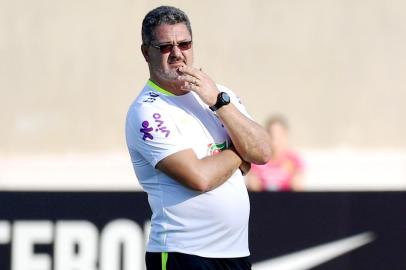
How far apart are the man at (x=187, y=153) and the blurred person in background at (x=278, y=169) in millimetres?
4339

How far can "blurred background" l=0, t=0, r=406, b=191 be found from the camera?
12875 mm

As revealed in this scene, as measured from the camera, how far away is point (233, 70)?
43.1 feet

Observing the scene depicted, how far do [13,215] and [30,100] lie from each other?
6531 millimetres

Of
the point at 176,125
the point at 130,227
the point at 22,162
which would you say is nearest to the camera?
the point at 176,125

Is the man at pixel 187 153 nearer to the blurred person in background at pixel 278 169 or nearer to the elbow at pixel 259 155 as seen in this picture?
the elbow at pixel 259 155

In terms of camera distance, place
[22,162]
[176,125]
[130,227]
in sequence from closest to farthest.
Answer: [176,125] → [130,227] → [22,162]

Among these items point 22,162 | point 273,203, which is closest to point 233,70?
point 22,162

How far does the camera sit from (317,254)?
22.3ft

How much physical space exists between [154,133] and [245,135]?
0.35 m

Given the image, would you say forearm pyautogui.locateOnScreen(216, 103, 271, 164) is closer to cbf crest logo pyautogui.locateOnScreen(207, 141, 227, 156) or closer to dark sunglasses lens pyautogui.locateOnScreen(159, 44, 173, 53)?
cbf crest logo pyautogui.locateOnScreen(207, 141, 227, 156)

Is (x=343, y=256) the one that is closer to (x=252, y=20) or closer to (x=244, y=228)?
(x=244, y=228)

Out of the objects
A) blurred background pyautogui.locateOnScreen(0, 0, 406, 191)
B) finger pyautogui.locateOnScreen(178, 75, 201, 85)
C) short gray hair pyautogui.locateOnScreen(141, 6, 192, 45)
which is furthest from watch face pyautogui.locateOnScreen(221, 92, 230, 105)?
blurred background pyautogui.locateOnScreen(0, 0, 406, 191)

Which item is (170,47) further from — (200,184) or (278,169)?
(278,169)

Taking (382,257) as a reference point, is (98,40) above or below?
above
